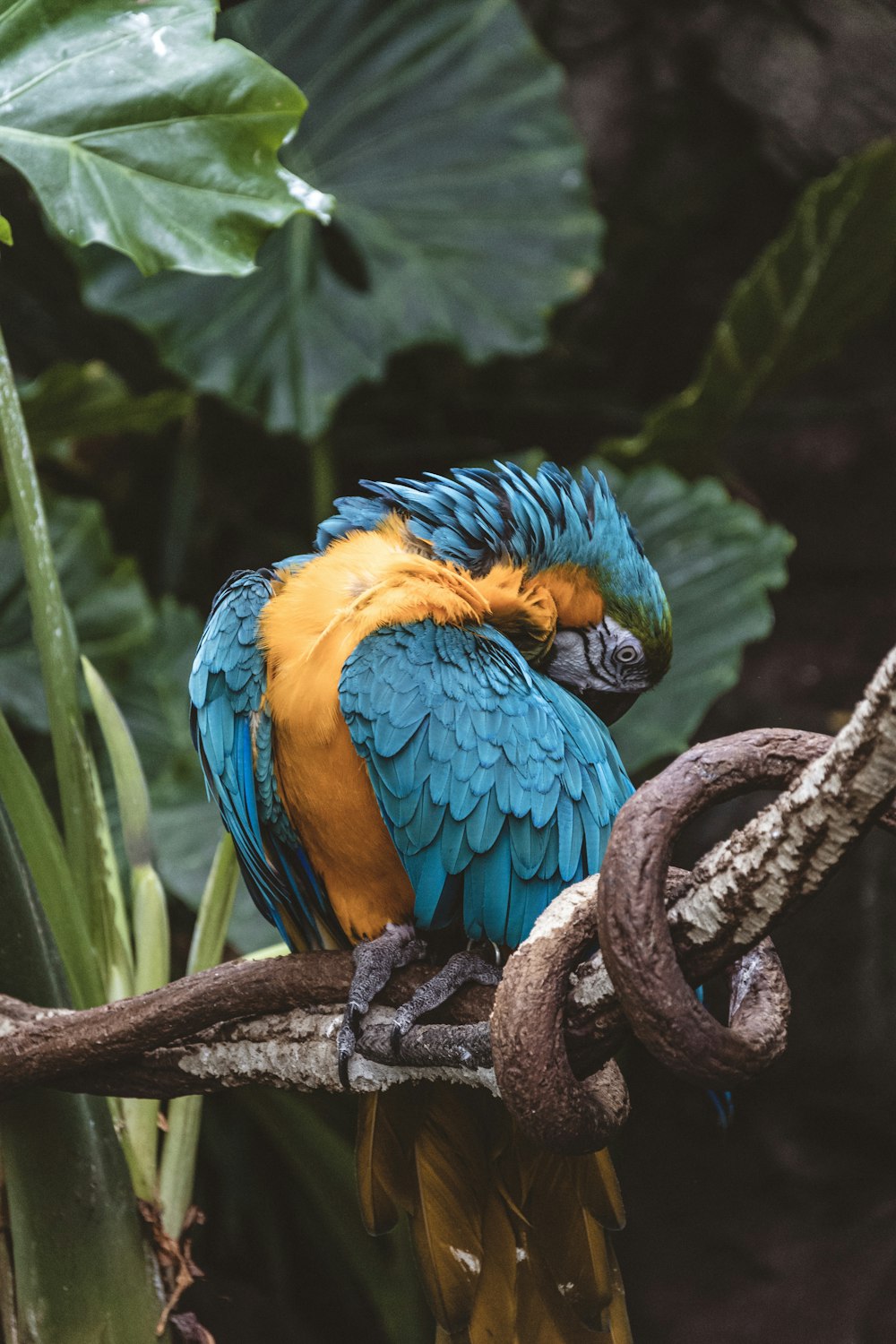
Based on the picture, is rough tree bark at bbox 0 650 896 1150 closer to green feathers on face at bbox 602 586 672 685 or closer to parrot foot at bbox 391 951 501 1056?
parrot foot at bbox 391 951 501 1056

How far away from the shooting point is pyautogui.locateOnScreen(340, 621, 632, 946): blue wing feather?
74 cm

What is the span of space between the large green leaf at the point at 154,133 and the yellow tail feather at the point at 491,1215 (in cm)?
61

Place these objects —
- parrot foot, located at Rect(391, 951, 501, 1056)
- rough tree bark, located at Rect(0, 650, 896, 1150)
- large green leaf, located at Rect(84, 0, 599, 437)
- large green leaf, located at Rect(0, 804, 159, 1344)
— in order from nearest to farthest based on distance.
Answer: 1. rough tree bark, located at Rect(0, 650, 896, 1150)
2. parrot foot, located at Rect(391, 951, 501, 1056)
3. large green leaf, located at Rect(0, 804, 159, 1344)
4. large green leaf, located at Rect(84, 0, 599, 437)

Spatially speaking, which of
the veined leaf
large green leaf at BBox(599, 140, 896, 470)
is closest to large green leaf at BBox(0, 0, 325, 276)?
the veined leaf

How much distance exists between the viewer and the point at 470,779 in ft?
2.45

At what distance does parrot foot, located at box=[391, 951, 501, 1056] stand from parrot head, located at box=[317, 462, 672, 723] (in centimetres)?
26

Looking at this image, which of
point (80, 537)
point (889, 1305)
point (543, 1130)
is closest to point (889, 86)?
point (80, 537)

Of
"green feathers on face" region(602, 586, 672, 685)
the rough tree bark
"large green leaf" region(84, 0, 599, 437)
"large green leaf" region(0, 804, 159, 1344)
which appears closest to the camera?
the rough tree bark

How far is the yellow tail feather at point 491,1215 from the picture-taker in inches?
27.7

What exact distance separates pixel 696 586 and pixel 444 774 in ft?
2.82

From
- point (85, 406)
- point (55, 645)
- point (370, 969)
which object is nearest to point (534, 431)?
point (85, 406)

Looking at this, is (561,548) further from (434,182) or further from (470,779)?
(434,182)

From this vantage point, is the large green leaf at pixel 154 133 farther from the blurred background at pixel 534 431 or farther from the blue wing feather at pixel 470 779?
the blurred background at pixel 534 431

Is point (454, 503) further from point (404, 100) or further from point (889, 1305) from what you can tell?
point (889, 1305)
